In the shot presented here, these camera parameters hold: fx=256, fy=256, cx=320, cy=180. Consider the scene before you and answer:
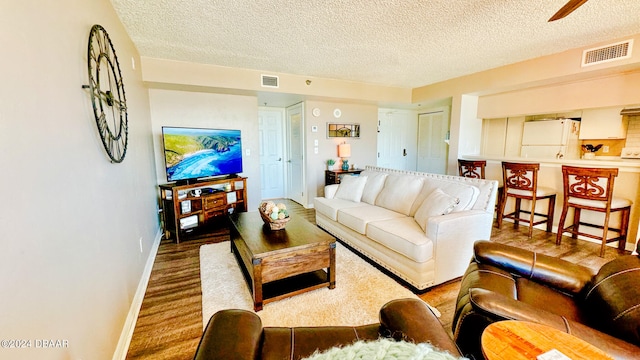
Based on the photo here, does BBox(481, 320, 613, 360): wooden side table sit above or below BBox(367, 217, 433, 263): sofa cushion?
above

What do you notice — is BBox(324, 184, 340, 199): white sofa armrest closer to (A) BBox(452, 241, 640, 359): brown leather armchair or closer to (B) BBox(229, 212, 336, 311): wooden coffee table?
(B) BBox(229, 212, 336, 311): wooden coffee table

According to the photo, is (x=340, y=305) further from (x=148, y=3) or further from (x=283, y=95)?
(x=283, y=95)

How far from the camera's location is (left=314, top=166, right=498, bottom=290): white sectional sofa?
213cm

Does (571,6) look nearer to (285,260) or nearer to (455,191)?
(455,191)

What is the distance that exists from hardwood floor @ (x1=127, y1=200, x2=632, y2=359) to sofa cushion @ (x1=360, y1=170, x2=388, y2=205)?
4.42 feet

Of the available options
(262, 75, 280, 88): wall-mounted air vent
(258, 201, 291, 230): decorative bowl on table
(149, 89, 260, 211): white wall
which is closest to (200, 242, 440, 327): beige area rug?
(258, 201, 291, 230): decorative bowl on table

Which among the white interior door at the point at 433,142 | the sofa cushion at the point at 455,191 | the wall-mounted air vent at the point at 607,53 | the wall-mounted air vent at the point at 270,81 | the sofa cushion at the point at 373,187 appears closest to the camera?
the sofa cushion at the point at 455,191

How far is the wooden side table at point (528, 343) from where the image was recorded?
793 mm

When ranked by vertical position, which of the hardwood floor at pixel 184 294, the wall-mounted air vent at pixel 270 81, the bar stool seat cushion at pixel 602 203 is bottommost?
the hardwood floor at pixel 184 294

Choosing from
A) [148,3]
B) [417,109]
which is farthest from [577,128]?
[148,3]

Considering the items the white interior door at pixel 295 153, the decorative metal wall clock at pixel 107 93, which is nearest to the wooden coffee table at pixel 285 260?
the decorative metal wall clock at pixel 107 93

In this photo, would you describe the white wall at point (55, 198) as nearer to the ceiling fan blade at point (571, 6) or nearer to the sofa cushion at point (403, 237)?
the sofa cushion at point (403, 237)

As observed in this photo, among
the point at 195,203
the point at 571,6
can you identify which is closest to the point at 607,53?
the point at 571,6

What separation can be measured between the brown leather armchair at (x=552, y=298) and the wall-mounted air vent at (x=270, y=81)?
3.60 m
